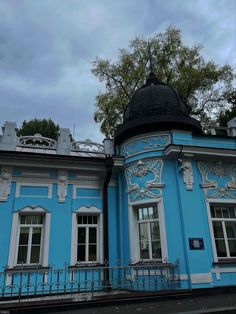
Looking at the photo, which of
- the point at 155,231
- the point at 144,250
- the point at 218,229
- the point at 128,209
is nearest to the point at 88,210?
the point at 128,209

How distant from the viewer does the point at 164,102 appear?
10656 mm

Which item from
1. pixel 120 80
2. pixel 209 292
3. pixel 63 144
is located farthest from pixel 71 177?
pixel 120 80

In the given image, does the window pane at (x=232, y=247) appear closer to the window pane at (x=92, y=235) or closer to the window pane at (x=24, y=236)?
the window pane at (x=92, y=235)

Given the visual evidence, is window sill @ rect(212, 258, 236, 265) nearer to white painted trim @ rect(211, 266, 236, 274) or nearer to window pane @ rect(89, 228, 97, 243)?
white painted trim @ rect(211, 266, 236, 274)

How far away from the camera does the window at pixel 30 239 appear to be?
8.98m

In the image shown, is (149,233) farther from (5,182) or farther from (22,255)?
(5,182)

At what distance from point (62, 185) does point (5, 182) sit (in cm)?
182

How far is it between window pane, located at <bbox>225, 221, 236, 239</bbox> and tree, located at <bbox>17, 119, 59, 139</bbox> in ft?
61.6

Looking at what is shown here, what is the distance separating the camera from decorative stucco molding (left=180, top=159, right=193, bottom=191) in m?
9.32

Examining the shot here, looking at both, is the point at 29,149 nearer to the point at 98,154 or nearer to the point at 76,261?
the point at 98,154

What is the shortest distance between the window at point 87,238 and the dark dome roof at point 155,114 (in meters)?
3.13

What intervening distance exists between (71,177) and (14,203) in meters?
2.05

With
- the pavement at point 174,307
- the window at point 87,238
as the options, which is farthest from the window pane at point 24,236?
the pavement at point 174,307

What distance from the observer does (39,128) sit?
2562 centimetres
